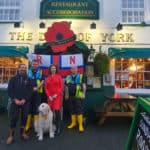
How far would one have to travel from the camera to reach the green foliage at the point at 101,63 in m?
11.0

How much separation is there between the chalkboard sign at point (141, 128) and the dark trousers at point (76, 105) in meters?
5.40

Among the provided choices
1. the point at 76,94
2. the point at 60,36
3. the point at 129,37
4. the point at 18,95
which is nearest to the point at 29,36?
the point at 60,36

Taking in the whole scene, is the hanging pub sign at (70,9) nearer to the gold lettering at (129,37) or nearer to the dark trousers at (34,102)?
the gold lettering at (129,37)

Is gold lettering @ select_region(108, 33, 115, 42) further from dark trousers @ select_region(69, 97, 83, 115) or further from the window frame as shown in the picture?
dark trousers @ select_region(69, 97, 83, 115)

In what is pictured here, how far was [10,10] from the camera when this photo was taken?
481 inches

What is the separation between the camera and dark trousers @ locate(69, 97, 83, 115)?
8961 mm

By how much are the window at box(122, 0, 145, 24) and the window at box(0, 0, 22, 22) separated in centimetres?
365

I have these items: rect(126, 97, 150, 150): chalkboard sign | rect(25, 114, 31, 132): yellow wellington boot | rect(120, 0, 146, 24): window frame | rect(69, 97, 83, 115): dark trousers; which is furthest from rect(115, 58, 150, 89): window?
rect(126, 97, 150, 150): chalkboard sign

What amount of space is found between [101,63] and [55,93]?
2860 mm

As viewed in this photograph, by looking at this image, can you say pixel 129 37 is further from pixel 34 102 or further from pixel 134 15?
pixel 34 102

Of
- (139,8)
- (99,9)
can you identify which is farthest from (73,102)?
(139,8)

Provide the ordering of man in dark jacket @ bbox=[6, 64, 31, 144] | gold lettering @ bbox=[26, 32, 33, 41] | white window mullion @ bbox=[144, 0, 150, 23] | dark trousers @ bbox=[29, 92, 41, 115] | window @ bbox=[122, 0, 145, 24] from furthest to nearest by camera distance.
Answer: window @ bbox=[122, 0, 145, 24] < white window mullion @ bbox=[144, 0, 150, 23] < gold lettering @ bbox=[26, 32, 33, 41] < dark trousers @ bbox=[29, 92, 41, 115] < man in dark jacket @ bbox=[6, 64, 31, 144]

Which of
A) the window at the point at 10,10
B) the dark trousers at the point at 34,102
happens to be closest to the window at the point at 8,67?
the window at the point at 10,10

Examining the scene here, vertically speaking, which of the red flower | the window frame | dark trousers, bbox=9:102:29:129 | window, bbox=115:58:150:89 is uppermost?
the window frame
